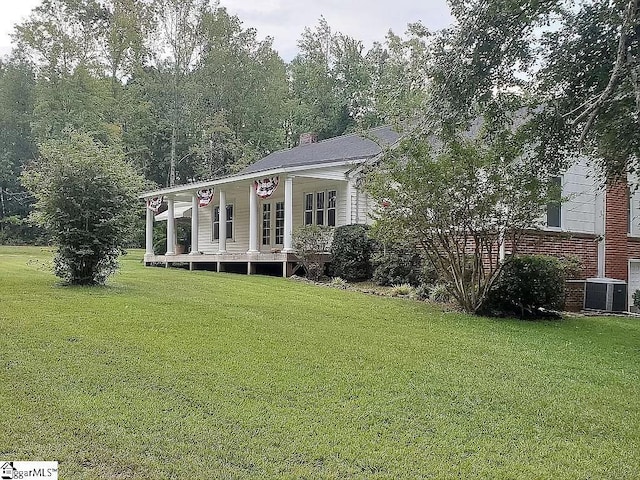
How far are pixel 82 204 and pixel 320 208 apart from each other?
9366 millimetres

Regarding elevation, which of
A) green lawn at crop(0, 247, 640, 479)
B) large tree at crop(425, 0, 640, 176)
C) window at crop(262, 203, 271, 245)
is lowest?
green lawn at crop(0, 247, 640, 479)

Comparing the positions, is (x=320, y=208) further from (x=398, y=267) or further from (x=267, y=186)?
(x=398, y=267)

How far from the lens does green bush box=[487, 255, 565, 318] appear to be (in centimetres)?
1065

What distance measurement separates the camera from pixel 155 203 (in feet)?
76.5

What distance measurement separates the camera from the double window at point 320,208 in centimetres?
1905

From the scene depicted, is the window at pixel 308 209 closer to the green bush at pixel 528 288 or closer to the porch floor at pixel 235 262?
the porch floor at pixel 235 262

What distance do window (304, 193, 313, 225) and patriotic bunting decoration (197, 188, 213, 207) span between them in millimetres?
3344

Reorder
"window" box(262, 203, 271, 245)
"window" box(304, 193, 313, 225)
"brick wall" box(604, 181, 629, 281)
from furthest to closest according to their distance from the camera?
Result: "window" box(262, 203, 271, 245) → "window" box(304, 193, 313, 225) → "brick wall" box(604, 181, 629, 281)

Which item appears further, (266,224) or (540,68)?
(266,224)

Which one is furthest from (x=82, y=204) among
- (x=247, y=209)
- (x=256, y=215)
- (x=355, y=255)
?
(x=247, y=209)

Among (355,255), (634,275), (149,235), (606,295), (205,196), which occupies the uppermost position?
(205,196)

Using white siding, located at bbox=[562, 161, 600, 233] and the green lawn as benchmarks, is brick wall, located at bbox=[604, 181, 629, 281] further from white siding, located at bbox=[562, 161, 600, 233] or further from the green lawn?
the green lawn

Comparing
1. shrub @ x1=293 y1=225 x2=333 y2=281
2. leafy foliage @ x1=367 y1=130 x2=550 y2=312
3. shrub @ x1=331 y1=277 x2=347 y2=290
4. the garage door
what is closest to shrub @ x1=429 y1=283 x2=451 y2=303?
leafy foliage @ x1=367 y1=130 x2=550 y2=312

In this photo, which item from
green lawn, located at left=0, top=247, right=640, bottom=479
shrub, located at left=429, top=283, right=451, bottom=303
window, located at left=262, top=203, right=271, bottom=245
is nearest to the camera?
green lawn, located at left=0, top=247, right=640, bottom=479
